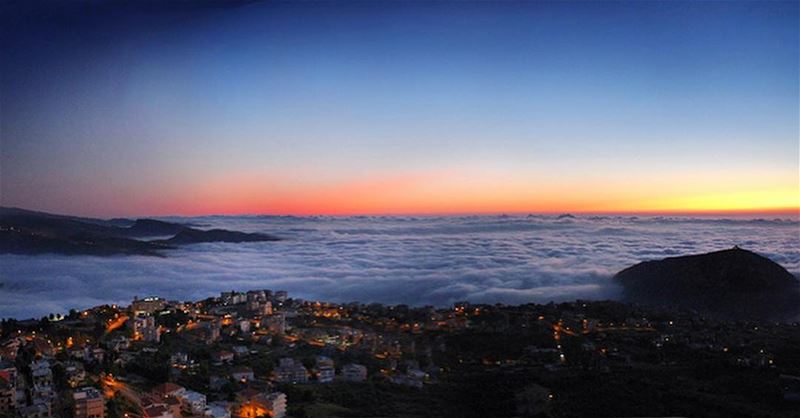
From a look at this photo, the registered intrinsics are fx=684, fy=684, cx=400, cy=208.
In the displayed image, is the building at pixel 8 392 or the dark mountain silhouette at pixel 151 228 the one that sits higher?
the dark mountain silhouette at pixel 151 228

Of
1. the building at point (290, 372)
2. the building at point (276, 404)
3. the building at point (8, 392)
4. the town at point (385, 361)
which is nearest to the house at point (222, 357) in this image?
the town at point (385, 361)

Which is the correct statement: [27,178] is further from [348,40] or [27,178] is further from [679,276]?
[679,276]

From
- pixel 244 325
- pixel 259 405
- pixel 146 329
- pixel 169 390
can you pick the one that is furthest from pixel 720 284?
pixel 146 329

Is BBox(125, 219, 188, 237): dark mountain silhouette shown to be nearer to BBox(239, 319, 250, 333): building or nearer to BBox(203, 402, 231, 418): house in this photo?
BBox(239, 319, 250, 333): building

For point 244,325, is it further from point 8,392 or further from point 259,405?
point 8,392

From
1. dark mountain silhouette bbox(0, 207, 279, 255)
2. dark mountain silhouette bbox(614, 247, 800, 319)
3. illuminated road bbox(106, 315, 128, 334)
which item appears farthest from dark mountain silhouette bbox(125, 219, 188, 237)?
dark mountain silhouette bbox(614, 247, 800, 319)

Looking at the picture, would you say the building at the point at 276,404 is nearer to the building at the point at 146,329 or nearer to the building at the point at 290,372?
the building at the point at 290,372
